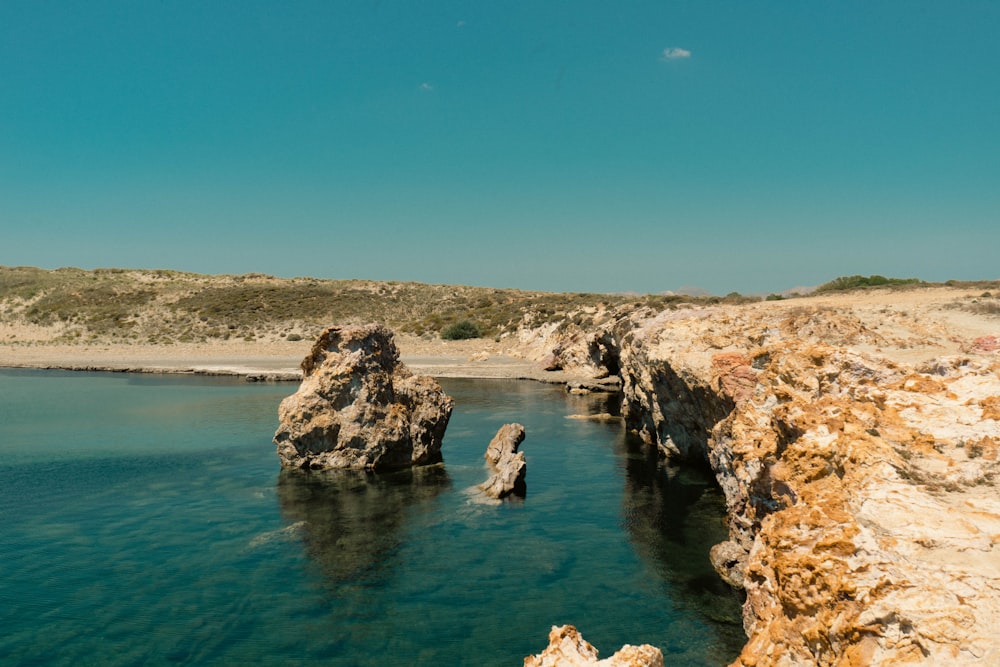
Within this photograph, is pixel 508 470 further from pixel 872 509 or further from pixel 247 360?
pixel 247 360

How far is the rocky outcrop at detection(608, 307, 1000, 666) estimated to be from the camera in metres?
5.47

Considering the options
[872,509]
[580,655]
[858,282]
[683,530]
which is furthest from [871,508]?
[858,282]

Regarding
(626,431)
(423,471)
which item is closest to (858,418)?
(423,471)

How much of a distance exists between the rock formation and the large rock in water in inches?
111

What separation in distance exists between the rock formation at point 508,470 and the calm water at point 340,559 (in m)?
0.59

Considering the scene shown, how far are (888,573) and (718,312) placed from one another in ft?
60.6

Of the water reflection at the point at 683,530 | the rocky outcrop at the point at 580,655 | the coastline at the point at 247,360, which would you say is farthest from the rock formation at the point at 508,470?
the coastline at the point at 247,360

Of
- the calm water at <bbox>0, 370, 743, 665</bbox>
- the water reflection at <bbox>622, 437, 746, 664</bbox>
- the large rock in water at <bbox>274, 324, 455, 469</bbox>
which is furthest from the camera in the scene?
the large rock in water at <bbox>274, 324, 455, 469</bbox>

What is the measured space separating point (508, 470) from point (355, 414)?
247 inches

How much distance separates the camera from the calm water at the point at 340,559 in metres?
11.8

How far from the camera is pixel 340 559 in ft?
50.9

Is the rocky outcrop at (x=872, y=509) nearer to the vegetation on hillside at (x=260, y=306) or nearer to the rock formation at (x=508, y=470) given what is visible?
the rock formation at (x=508, y=470)

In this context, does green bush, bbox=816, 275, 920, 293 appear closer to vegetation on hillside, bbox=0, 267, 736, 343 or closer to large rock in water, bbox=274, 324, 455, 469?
vegetation on hillside, bbox=0, 267, 736, 343

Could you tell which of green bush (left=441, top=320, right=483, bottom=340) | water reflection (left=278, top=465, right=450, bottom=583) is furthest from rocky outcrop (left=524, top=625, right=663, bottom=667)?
green bush (left=441, top=320, right=483, bottom=340)
